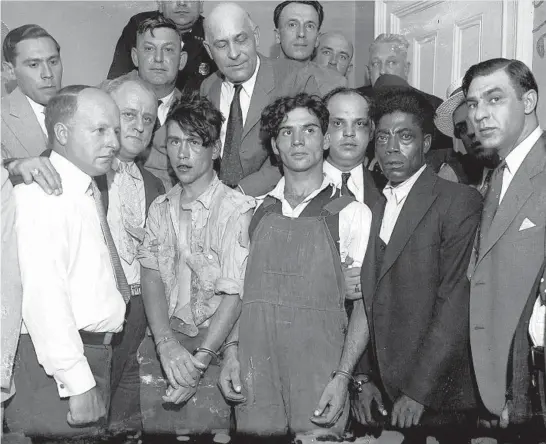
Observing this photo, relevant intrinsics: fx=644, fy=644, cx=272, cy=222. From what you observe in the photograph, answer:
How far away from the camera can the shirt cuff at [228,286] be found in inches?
121

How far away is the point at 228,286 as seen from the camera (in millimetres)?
3080

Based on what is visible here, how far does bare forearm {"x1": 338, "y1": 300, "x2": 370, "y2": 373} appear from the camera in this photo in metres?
2.98

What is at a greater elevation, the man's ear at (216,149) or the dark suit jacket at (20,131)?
the dark suit jacket at (20,131)

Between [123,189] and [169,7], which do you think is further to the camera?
[169,7]

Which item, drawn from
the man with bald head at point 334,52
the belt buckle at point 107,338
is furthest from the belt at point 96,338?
the man with bald head at point 334,52

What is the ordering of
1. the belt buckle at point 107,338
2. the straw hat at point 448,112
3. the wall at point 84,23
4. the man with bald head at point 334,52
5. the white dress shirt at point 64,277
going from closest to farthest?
the white dress shirt at point 64,277
the belt buckle at point 107,338
the straw hat at point 448,112
the man with bald head at point 334,52
the wall at point 84,23

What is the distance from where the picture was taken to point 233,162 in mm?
3785

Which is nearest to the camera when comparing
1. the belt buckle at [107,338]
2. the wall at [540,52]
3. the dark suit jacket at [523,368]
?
the dark suit jacket at [523,368]

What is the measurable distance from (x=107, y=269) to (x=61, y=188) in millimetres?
395

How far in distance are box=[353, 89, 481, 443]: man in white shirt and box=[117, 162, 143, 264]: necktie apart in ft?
3.94

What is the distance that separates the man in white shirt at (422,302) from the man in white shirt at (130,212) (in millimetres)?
1188

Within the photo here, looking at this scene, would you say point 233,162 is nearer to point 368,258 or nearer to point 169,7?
point 368,258

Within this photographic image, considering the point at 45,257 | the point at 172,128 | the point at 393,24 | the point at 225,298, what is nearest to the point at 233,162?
the point at 172,128

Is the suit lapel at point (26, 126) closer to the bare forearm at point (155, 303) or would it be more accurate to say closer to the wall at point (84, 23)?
the bare forearm at point (155, 303)
